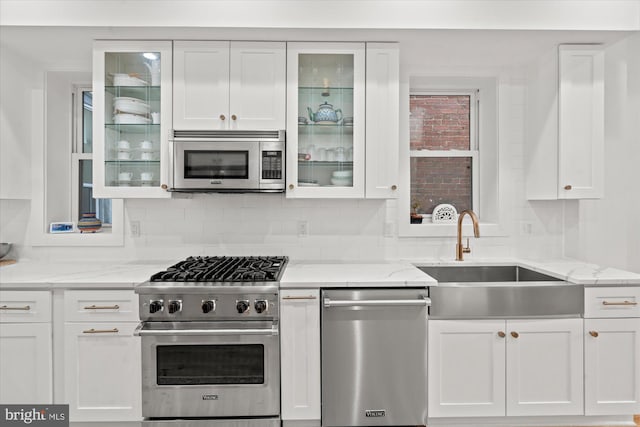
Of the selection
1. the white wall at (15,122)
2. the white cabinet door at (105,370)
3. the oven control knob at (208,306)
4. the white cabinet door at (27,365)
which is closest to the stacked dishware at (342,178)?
the oven control knob at (208,306)

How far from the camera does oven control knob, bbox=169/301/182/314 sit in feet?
7.23

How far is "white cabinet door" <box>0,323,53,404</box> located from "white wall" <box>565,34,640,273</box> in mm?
3413

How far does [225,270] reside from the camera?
8.05 ft

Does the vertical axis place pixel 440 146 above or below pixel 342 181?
above

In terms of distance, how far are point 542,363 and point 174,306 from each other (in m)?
2.02

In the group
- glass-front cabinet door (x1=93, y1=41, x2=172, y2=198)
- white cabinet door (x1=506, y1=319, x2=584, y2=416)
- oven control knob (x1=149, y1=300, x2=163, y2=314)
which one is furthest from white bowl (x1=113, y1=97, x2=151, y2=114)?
white cabinet door (x1=506, y1=319, x2=584, y2=416)

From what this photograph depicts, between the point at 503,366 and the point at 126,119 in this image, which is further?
the point at 126,119

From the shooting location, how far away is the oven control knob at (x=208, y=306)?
7.23 ft

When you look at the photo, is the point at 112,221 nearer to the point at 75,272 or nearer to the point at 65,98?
the point at 75,272

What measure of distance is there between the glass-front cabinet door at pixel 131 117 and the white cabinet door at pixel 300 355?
1101 millimetres

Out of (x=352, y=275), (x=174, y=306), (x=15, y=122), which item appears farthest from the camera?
(x=15, y=122)

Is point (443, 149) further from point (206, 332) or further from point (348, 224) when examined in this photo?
point (206, 332)

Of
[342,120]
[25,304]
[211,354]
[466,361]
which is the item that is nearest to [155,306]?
[211,354]

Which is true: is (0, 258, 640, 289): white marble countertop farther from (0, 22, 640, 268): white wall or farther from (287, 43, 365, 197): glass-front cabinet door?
(287, 43, 365, 197): glass-front cabinet door
